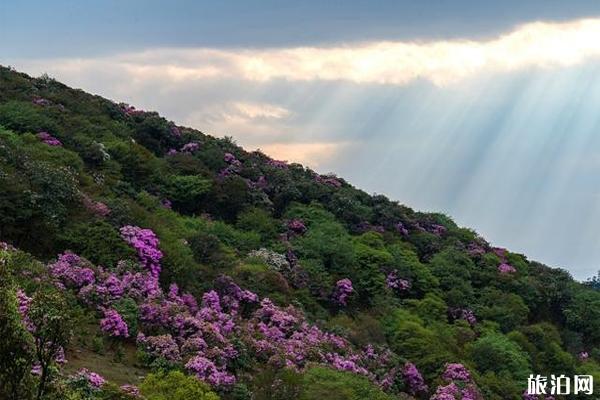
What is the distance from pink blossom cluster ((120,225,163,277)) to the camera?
891 inches

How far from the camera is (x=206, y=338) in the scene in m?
19.3

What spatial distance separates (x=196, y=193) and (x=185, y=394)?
22855mm

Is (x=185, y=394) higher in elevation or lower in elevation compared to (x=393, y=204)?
lower

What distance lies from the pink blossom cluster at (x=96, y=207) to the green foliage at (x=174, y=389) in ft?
34.6

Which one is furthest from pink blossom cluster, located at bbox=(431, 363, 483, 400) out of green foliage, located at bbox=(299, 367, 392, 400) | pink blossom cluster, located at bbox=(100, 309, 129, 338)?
pink blossom cluster, located at bbox=(100, 309, 129, 338)

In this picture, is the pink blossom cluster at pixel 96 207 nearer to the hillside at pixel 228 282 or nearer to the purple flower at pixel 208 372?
the hillside at pixel 228 282

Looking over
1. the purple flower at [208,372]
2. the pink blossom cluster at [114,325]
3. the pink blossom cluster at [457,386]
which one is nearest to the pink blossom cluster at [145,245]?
the pink blossom cluster at [114,325]

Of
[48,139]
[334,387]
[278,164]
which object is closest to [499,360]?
[334,387]

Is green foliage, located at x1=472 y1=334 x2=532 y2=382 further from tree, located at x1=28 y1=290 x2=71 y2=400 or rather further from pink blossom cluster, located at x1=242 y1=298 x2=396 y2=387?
tree, located at x1=28 y1=290 x2=71 y2=400

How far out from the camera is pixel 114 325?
18.1 meters

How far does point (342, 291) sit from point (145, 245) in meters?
11.6

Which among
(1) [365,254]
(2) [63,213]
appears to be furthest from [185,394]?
(1) [365,254]

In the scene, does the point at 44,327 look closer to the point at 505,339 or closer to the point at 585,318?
the point at 505,339

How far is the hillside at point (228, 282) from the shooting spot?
16.9m
